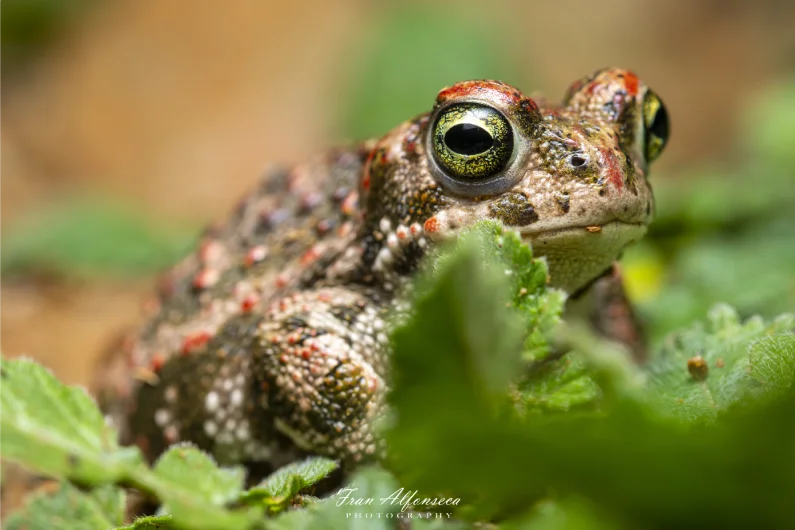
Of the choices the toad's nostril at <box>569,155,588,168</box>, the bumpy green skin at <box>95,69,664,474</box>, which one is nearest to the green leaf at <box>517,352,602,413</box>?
the bumpy green skin at <box>95,69,664,474</box>

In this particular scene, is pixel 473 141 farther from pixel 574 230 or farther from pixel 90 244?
pixel 90 244

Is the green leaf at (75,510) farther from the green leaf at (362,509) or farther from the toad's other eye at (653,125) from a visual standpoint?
the toad's other eye at (653,125)

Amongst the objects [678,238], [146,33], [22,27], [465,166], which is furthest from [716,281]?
[22,27]

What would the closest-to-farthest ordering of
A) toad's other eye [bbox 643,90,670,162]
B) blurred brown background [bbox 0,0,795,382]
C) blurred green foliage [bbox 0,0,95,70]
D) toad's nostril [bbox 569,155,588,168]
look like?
toad's nostril [bbox 569,155,588,168] < toad's other eye [bbox 643,90,670,162] < blurred brown background [bbox 0,0,795,382] < blurred green foliage [bbox 0,0,95,70]

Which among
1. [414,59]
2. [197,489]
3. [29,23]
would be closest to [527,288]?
[197,489]

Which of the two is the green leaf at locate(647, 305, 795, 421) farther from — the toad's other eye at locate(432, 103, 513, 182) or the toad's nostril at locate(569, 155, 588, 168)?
the toad's other eye at locate(432, 103, 513, 182)

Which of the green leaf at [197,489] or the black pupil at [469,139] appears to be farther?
the black pupil at [469,139]

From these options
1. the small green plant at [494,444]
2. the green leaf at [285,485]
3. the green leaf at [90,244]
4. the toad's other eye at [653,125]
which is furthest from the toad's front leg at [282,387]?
the green leaf at [90,244]
